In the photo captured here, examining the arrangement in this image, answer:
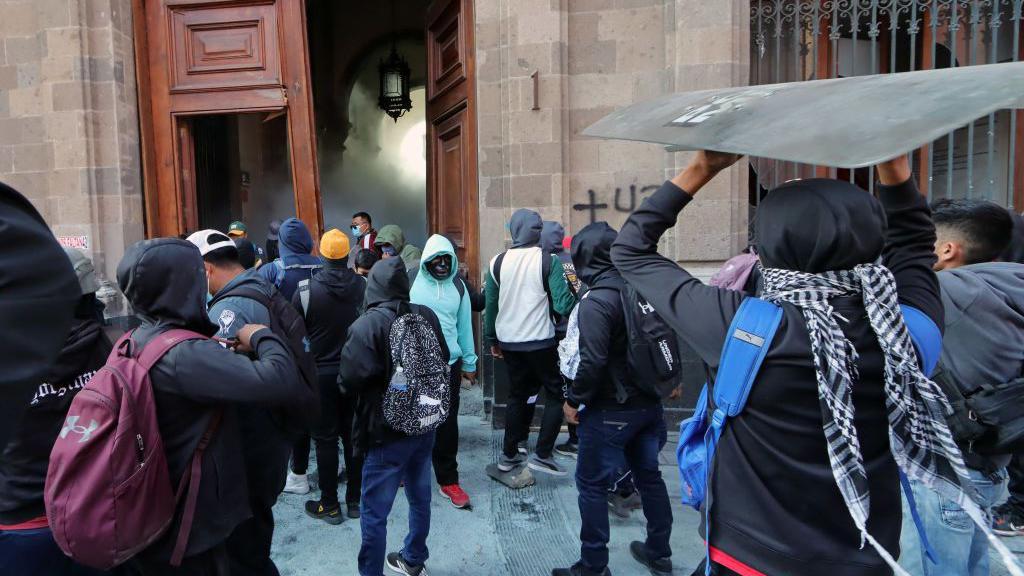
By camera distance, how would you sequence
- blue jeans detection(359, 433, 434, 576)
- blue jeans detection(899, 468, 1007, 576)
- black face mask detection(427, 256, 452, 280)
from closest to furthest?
blue jeans detection(899, 468, 1007, 576) < blue jeans detection(359, 433, 434, 576) < black face mask detection(427, 256, 452, 280)

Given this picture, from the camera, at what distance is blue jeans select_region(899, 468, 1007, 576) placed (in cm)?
259

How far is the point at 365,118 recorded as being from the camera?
15.2m

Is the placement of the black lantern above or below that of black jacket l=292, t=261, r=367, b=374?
above

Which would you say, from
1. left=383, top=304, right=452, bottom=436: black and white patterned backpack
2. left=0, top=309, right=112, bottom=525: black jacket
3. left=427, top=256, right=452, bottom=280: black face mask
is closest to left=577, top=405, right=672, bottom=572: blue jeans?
left=383, top=304, right=452, bottom=436: black and white patterned backpack

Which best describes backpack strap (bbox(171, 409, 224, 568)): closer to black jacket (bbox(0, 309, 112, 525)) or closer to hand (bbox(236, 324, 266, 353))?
hand (bbox(236, 324, 266, 353))

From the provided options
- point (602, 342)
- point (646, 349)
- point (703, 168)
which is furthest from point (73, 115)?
point (703, 168)

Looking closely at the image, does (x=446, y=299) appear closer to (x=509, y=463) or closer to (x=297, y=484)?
(x=509, y=463)

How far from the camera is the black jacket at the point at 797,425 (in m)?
1.52

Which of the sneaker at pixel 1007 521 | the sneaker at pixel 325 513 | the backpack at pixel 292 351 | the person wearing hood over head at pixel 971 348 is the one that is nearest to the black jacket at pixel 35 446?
the backpack at pixel 292 351

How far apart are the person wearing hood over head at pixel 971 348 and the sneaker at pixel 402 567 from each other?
2.30 m

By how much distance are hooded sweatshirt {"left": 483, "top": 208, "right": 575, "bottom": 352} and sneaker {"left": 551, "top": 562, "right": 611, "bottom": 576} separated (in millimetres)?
1733

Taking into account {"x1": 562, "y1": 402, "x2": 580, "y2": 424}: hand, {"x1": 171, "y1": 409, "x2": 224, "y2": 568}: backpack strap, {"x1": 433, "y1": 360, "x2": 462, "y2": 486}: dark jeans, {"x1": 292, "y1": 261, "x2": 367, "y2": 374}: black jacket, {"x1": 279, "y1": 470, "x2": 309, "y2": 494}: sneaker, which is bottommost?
{"x1": 279, "y1": 470, "x2": 309, "y2": 494}: sneaker

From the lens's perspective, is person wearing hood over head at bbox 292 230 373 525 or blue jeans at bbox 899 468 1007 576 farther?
person wearing hood over head at bbox 292 230 373 525

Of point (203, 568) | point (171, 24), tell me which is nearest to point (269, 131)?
point (171, 24)
